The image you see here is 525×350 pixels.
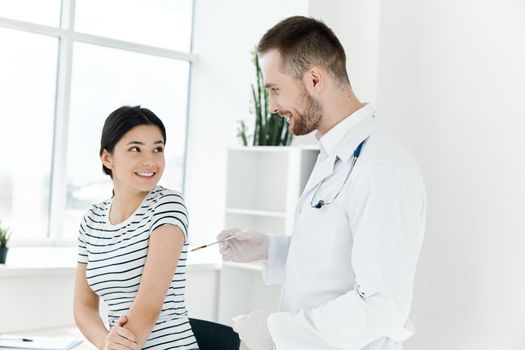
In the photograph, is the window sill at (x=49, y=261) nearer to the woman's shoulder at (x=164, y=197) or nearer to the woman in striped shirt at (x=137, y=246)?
the woman in striped shirt at (x=137, y=246)

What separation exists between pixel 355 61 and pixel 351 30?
0.55 feet

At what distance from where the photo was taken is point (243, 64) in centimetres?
415

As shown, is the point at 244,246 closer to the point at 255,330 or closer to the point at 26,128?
the point at 255,330

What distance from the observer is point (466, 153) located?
3025 mm

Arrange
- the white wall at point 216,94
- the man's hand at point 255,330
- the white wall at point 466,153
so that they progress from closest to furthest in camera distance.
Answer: the man's hand at point 255,330
the white wall at point 466,153
the white wall at point 216,94

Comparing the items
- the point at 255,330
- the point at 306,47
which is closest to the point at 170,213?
the point at 255,330

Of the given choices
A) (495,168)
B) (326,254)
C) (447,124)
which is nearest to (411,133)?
(447,124)

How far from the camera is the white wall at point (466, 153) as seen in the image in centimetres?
286

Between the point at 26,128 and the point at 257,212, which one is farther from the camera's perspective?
the point at 26,128

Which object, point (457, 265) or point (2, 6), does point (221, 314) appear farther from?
point (2, 6)

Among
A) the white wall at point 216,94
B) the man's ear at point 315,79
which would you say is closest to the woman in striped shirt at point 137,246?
the man's ear at point 315,79

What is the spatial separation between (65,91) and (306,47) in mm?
2534

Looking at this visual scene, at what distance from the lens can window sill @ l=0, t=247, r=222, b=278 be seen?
10.4ft

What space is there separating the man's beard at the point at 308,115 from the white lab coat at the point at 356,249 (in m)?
0.05
